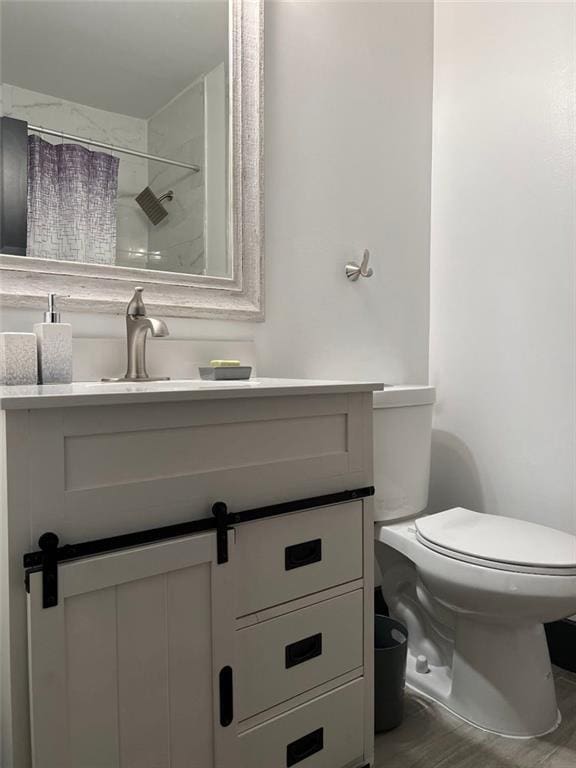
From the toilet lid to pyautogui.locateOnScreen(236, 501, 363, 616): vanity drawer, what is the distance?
0.31 metres

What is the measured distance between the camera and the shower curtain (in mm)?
1170

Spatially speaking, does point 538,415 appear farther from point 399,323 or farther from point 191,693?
point 191,693

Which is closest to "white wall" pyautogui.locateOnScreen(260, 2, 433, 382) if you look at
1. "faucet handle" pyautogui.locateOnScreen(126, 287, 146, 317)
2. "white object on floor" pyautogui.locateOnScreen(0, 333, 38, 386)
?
"faucet handle" pyautogui.locateOnScreen(126, 287, 146, 317)

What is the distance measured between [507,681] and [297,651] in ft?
2.04

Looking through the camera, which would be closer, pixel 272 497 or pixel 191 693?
pixel 191 693

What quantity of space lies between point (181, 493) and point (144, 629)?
0.21 m

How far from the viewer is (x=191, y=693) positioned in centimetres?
88

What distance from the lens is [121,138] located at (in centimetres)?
128

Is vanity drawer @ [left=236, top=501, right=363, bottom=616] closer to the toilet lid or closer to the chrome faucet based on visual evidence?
the toilet lid

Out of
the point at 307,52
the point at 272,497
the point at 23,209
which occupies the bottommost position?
the point at 272,497

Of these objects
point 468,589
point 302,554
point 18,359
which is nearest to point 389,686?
point 468,589

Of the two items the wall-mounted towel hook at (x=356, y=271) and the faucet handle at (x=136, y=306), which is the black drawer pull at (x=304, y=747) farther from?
the wall-mounted towel hook at (x=356, y=271)

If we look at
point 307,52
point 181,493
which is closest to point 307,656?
point 181,493

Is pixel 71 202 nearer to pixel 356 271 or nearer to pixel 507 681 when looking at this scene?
Result: pixel 356 271
